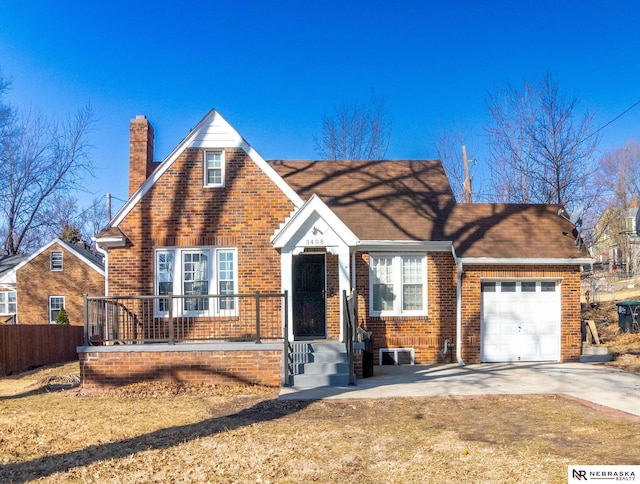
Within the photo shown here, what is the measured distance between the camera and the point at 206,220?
47.0ft

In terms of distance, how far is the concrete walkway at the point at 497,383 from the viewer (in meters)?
10.7

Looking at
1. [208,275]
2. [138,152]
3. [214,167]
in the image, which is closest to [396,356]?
[208,275]

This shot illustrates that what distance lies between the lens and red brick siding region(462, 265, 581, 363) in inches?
611

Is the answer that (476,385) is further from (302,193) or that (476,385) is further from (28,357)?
(28,357)

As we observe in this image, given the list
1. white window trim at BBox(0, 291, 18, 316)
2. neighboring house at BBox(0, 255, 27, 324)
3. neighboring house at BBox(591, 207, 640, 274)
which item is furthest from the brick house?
neighboring house at BBox(591, 207, 640, 274)

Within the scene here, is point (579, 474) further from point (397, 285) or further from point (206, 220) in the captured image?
point (206, 220)

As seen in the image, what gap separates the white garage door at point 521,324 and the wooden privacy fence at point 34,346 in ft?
49.9

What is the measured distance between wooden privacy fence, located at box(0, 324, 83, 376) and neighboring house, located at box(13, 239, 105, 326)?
15.0ft

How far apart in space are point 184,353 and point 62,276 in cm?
2174

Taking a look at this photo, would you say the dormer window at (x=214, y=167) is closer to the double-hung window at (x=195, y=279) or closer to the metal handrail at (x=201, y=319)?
the double-hung window at (x=195, y=279)

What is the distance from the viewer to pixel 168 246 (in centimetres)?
1428

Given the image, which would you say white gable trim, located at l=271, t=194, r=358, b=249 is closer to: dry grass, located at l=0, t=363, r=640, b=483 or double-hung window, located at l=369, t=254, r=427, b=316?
double-hung window, located at l=369, t=254, r=427, b=316

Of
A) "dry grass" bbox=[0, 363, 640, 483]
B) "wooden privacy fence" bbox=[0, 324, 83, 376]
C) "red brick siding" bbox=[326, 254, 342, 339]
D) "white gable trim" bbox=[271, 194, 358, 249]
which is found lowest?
"wooden privacy fence" bbox=[0, 324, 83, 376]

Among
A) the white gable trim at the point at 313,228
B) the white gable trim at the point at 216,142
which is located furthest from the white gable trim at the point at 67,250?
the white gable trim at the point at 313,228
